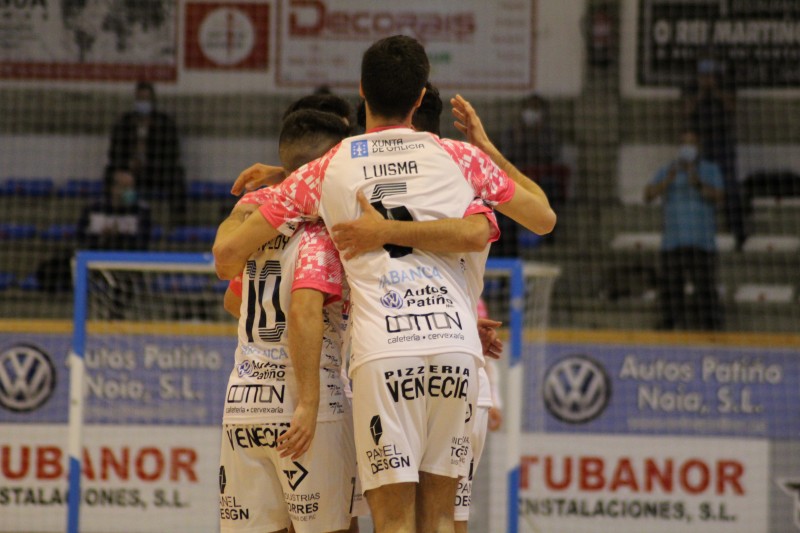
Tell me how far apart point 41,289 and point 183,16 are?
467 cm

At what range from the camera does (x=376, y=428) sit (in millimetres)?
3086

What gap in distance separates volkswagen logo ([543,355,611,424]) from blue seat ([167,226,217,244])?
4.52 m

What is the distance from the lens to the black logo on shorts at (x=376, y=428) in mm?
3077

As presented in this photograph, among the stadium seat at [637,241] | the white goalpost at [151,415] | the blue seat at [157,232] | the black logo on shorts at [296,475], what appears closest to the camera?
the black logo on shorts at [296,475]

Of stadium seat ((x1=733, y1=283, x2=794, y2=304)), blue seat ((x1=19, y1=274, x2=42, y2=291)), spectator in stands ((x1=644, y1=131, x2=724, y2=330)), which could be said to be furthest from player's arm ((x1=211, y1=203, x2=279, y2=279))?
stadium seat ((x1=733, y1=283, x2=794, y2=304))

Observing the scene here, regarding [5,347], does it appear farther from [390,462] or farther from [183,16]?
[183,16]

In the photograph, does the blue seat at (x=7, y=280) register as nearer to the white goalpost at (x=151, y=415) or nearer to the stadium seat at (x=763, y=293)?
the white goalpost at (x=151, y=415)

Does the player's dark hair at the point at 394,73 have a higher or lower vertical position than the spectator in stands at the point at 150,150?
lower

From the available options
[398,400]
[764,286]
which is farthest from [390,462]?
[764,286]

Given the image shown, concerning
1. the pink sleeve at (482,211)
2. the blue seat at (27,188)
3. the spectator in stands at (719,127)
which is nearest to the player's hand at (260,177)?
the pink sleeve at (482,211)

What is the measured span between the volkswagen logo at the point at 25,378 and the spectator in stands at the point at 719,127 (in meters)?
6.68

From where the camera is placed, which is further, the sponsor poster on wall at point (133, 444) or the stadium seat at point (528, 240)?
the stadium seat at point (528, 240)

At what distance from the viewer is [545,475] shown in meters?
7.52

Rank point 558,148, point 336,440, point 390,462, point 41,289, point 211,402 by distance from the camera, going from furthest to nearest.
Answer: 1. point 558,148
2. point 41,289
3. point 211,402
4. point 336,440
5. point 390,462
